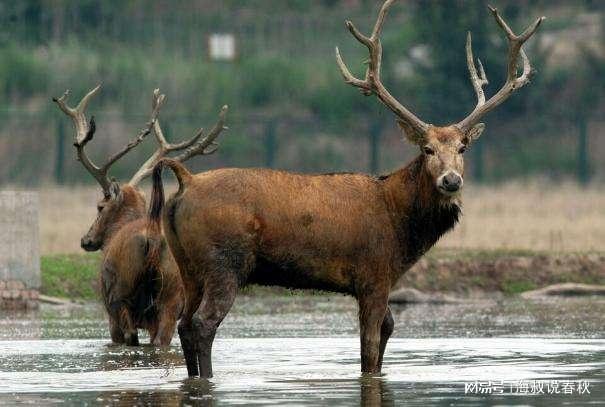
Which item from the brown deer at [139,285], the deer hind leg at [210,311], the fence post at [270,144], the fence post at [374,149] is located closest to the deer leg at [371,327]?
the deer hind leg at [210,311]

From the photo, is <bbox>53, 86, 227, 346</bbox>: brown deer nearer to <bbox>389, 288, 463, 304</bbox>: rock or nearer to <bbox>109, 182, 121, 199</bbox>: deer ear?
<bbox>109, 182, 121, 199</bbox>: deer ear

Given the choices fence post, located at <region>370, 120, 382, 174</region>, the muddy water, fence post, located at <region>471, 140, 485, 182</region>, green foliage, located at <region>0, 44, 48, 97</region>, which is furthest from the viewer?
green foliage, located at <region>0, 44, 48, 97</region>

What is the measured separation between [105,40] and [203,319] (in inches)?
1348

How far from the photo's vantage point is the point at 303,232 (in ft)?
→ 49.3

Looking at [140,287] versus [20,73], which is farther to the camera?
[20,73]

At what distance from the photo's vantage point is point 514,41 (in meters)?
16.5

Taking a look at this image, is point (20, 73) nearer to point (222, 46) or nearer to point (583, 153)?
point (222, 46)

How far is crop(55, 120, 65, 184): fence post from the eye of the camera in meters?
40.9

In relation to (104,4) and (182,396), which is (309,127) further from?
(182,396)

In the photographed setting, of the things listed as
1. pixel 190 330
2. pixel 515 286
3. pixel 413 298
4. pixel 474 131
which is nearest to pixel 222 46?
pixel 515 286

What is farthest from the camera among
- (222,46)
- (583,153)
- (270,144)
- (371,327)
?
(222,46)

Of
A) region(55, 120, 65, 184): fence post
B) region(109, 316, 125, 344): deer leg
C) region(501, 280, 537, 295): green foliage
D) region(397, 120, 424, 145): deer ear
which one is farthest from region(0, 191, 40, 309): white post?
region(55, 120, 65, 184): fence post

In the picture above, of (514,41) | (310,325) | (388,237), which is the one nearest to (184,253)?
(388,237)

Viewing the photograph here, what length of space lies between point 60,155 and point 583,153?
37.4 feet
